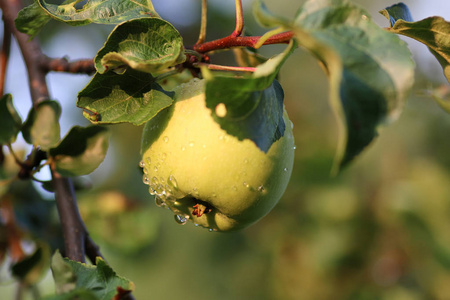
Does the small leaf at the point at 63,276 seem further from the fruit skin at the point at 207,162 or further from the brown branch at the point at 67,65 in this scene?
the brown branch at the point at 67,65

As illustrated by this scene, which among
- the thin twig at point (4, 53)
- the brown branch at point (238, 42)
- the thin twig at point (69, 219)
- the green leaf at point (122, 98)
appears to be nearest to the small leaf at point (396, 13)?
the brown branch at point (238, 42)

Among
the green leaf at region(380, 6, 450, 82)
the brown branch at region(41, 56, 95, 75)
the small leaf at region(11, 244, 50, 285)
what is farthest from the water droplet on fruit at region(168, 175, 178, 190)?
the small leaf at region(11, 244, 50, 285)

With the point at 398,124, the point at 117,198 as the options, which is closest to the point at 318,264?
the point at 117,198

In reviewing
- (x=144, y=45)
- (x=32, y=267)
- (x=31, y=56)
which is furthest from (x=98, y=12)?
(x=32, y=267)

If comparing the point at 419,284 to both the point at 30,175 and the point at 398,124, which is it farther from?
the point at 30,175

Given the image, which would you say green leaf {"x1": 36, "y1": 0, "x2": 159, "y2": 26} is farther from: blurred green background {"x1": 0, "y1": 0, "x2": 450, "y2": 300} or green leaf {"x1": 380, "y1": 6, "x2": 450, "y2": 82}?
blurred green background {"x1": 0, "y1": 0, "x2": 450, "y2": 300}

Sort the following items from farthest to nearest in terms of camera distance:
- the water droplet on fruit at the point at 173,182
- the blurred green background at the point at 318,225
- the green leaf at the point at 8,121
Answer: the blurred green background at the point at 318,225
the green leaf at the point at 8,121
the water droplet on fruit at the point at 173,182
